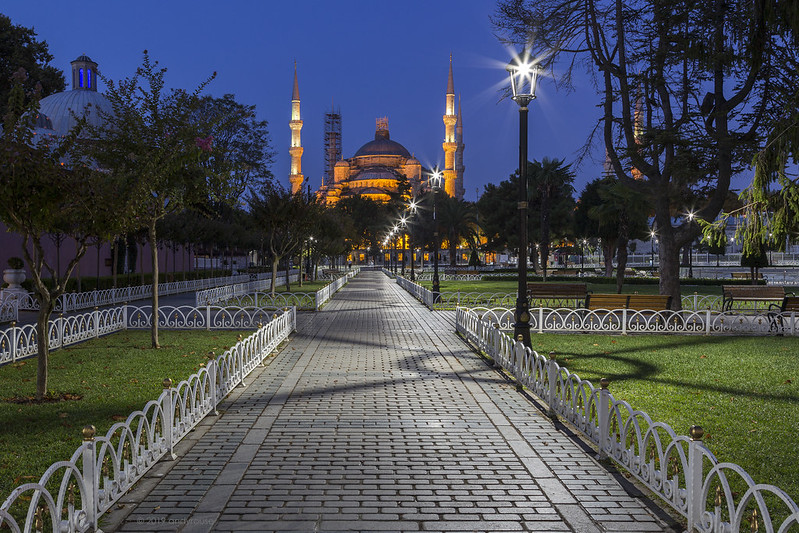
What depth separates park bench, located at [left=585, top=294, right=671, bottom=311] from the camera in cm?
1512

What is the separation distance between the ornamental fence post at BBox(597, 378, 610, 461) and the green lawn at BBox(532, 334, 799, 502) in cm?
101

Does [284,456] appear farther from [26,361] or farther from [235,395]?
[26,361]

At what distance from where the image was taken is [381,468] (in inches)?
212

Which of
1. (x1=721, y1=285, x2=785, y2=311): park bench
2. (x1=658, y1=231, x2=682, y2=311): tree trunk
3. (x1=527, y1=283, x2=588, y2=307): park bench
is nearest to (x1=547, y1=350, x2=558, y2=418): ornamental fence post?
(x1=658, y1=231, x2=682, y2=311): tree trunk

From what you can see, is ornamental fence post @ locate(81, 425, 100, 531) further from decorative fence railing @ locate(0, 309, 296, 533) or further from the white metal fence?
the white metal fence

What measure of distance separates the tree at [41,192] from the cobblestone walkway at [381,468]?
9.05 feet

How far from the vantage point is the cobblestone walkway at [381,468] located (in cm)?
431

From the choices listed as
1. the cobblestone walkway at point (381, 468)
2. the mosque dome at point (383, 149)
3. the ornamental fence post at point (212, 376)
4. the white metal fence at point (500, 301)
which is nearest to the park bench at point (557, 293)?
the white metal fence at point (500, 301)

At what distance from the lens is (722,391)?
27.1 ft

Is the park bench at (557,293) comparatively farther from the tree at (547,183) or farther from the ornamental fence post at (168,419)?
the tree at (547,183)

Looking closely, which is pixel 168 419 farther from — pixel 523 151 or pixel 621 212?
pixel 621 212

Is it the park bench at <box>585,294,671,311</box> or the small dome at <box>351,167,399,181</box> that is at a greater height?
the small dome at <box>351,167,399,181</box>

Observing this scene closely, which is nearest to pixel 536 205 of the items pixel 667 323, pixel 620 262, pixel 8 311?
pixel 620 262

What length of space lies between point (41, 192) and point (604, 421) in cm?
670
